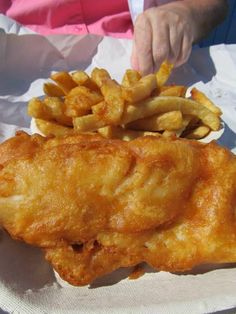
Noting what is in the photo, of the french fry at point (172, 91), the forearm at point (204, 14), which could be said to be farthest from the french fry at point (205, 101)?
the forearm at point (204, 14)

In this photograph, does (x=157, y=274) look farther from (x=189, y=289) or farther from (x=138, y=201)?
(x=138, y=201)

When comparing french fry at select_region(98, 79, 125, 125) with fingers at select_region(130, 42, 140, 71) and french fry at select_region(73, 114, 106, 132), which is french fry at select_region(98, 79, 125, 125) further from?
fingers at select_region(130, 42, 140, 71)

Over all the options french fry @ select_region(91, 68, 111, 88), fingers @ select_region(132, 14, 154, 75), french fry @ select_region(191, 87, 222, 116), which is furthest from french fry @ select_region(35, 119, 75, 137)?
fingers @ select_region(132, 14, 154, 75)

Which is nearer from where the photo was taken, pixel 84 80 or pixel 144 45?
pixel 84 80

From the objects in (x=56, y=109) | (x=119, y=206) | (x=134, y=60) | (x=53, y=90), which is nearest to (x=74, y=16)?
(x=134, y=60)

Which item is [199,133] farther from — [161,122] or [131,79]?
[131,79]

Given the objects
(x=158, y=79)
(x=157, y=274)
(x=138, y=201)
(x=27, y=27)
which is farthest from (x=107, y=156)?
(x=27, y=27)
